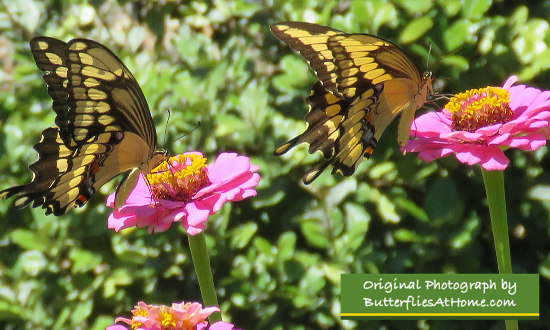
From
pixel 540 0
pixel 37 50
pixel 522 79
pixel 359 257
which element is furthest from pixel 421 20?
pixel 37 50

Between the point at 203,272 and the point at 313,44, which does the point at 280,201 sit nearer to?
the point at 313,44

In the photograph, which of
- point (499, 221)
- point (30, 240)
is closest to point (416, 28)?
point (499, 221)

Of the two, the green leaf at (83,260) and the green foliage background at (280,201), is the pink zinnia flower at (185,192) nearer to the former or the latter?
the green foliage background at (280,201)

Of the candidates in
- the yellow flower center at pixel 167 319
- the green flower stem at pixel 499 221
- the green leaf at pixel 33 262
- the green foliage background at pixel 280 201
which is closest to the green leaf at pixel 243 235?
the green foliage background at pixel 280 201

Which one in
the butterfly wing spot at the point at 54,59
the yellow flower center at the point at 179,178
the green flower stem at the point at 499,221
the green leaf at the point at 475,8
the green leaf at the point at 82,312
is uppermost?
the green leaf at the point at 475,8

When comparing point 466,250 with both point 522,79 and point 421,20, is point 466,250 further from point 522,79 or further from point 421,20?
point 421,20
